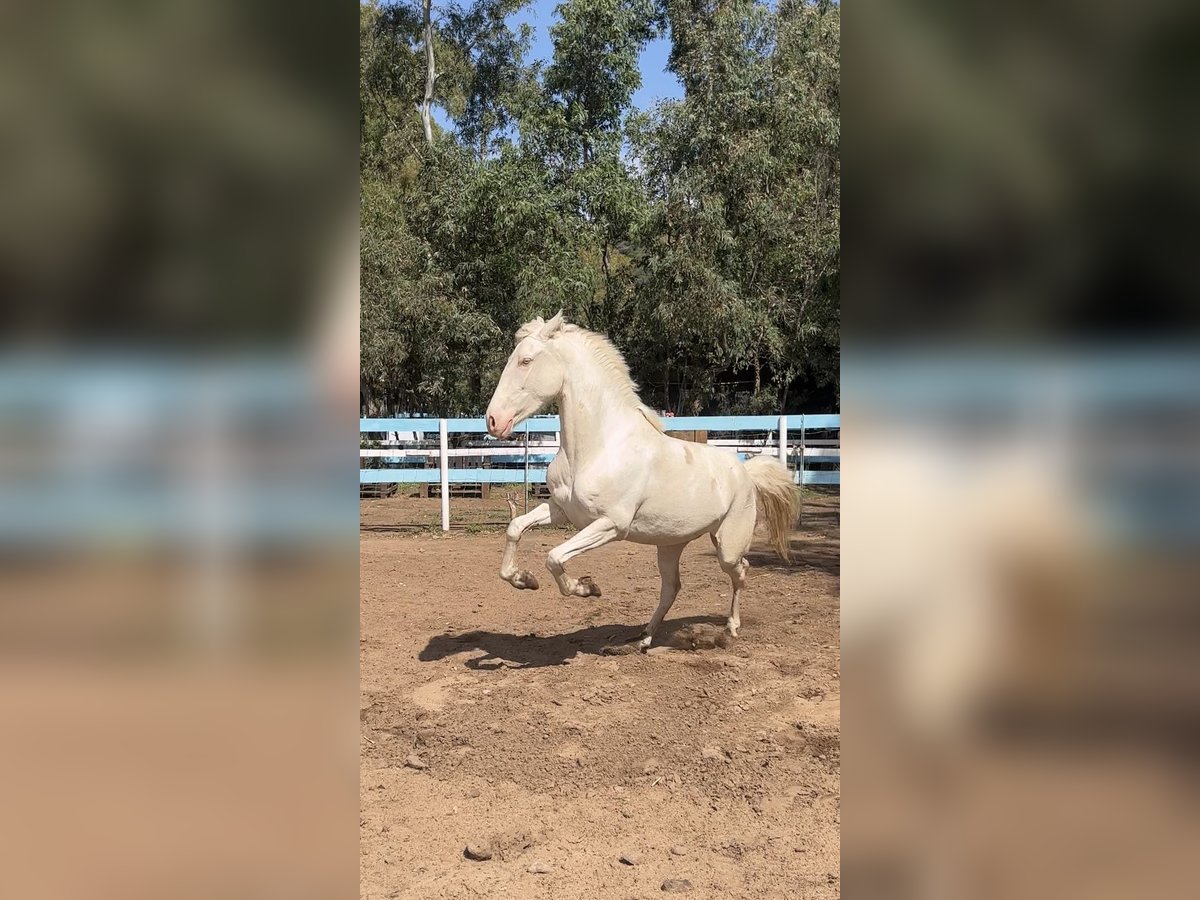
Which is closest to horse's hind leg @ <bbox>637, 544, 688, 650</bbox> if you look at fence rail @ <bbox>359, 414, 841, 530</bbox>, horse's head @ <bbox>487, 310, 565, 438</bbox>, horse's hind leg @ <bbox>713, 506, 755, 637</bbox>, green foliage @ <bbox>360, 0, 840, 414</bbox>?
horse's hind leg @ <bbox>713, 506, 755, 637</bbox>

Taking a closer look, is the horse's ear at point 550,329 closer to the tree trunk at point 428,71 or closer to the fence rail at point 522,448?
the fence rail at point 522,448

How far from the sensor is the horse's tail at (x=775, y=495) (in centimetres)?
598

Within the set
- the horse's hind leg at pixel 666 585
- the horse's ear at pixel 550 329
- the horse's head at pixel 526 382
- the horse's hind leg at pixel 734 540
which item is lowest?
the horse's hind leg at pixel 666 585

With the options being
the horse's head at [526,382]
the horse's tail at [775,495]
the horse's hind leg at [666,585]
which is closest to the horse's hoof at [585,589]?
the horse's hind leg at [666,585]

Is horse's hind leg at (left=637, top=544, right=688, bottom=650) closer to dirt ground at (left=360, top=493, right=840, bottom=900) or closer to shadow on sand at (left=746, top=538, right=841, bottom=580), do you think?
dirt ground at (left=360, top=493, right=840, bottom=900)

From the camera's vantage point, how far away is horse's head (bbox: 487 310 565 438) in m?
4.95

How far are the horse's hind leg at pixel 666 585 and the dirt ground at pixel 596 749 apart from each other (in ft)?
0.49

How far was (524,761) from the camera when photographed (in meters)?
3.89
